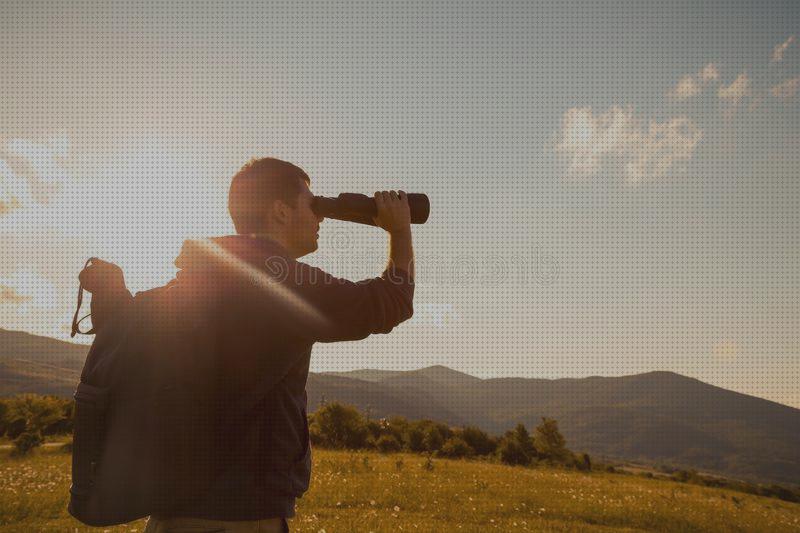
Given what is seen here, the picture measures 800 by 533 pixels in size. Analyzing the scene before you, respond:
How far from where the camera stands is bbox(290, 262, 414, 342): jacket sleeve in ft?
6.88

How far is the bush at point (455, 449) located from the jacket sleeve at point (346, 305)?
121 ft

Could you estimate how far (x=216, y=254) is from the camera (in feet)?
6.96

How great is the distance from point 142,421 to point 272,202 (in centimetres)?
112

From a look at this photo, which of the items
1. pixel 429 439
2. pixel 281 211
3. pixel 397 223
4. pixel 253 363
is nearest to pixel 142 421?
pixel 253 363

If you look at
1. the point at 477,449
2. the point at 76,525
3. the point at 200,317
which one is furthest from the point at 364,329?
the point at 477,449

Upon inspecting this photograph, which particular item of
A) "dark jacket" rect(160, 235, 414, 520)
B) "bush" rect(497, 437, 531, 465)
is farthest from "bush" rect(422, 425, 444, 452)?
"dark jacket" rect(160, 235, 414, 520)

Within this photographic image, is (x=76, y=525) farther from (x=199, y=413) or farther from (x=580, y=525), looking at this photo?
(x=580, y=525)

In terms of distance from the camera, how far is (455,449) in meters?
37.6

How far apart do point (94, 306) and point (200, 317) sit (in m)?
0.58

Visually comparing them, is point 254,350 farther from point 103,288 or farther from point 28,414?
point 28,414

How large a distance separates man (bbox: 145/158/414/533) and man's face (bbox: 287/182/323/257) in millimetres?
182

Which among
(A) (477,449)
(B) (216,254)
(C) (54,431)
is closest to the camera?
(B) (216,254)

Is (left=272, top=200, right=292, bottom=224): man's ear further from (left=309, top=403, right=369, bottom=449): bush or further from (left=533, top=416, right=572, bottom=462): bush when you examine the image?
(left=533, top=416, right=572, bottom=462): bush

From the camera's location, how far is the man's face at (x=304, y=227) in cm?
244
